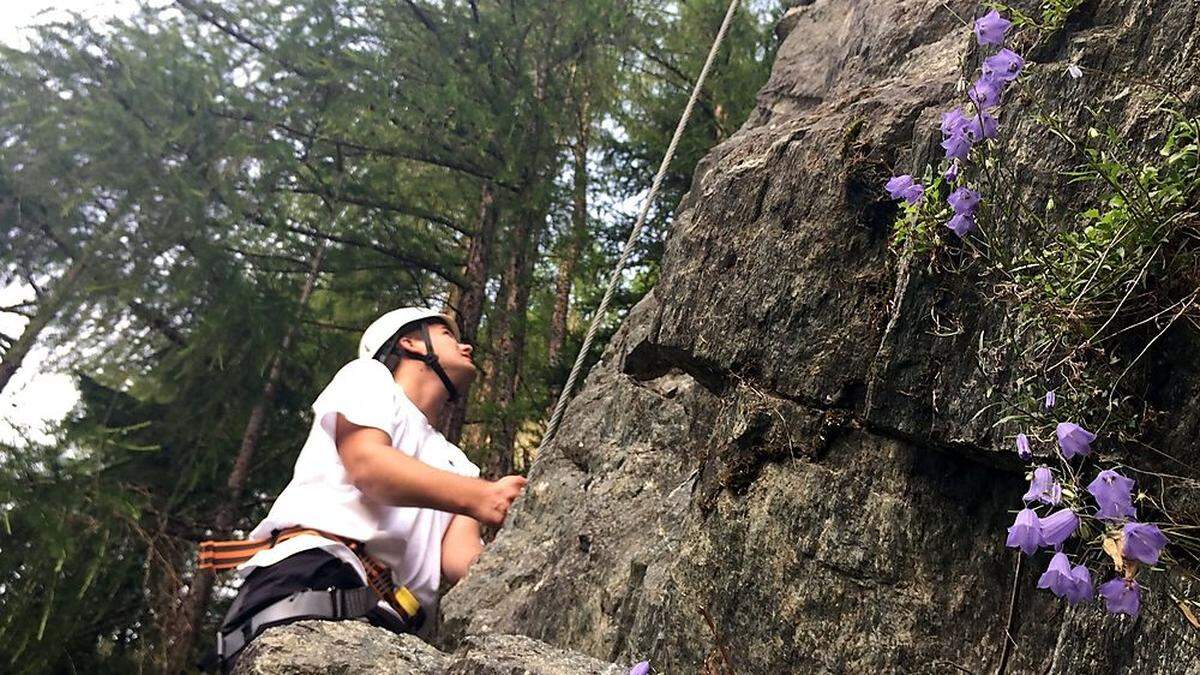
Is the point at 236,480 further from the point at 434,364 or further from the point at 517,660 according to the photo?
the point at 517,660

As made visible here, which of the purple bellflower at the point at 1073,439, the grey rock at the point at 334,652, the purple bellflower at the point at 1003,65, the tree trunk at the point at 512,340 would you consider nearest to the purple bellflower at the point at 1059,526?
the purple bellflower at the point at 1073,439

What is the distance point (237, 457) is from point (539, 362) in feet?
9.64

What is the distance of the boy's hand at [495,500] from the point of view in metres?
3.30

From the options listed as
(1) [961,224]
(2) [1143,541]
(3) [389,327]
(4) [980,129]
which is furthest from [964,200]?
(3) [389,327]

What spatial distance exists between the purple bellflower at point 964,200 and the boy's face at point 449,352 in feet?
7.78

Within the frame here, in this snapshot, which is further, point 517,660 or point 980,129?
point 517,660

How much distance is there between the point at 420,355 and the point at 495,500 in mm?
787

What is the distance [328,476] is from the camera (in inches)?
124

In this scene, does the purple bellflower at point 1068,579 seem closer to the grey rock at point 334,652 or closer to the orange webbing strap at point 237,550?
the grey rock at point 334,652

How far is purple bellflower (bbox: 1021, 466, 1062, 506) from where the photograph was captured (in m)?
1.44

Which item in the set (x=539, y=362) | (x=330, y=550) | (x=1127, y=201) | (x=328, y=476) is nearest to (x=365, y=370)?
(x=328, y=476)

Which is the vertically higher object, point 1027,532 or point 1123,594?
point 1027,532

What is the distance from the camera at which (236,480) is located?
7473 mm

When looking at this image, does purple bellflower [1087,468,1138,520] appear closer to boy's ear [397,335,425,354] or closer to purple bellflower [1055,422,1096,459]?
purple bellflower [1055,422,1096,459]
